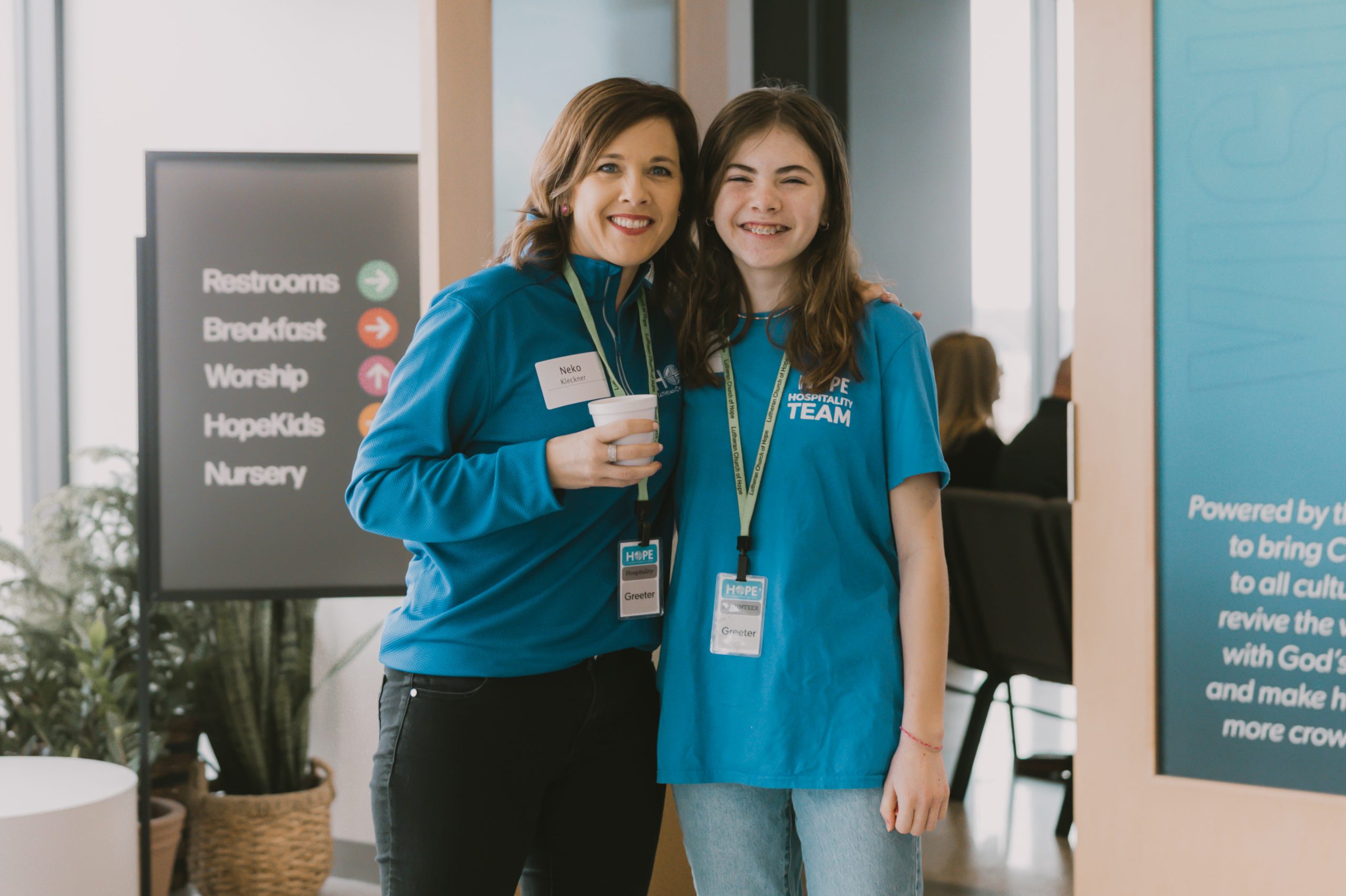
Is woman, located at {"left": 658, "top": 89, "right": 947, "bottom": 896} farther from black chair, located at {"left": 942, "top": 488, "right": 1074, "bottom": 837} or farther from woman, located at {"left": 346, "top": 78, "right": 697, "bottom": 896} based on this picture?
black chair, located at {"left": 942, "top": 488, "right": 1074, "bottom": 837}

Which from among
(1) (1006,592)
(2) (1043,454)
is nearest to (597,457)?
(1) (1006,592)

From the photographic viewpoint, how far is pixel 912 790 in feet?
4.49

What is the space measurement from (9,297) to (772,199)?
122 inches

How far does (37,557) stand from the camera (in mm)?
2924

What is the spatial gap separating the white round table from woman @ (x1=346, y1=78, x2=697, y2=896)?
1.16 meters

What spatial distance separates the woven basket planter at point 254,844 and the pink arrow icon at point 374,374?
3.72 feet

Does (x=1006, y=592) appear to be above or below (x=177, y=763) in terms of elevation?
above

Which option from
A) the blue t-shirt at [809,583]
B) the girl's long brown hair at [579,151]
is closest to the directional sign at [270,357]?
the girl's long brown hair at [579,151]

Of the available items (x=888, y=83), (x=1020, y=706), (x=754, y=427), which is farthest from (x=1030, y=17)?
(x=754, y=427)

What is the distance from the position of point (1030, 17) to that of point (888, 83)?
2395mm

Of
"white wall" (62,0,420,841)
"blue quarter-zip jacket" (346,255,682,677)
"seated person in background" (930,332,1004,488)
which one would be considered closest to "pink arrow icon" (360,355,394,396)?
"white wall" (62,0,420,841)

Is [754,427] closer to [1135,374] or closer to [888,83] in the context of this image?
[1135,374]

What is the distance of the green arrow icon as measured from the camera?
8.59 ft

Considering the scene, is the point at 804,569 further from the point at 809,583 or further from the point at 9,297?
the point at 9,297
